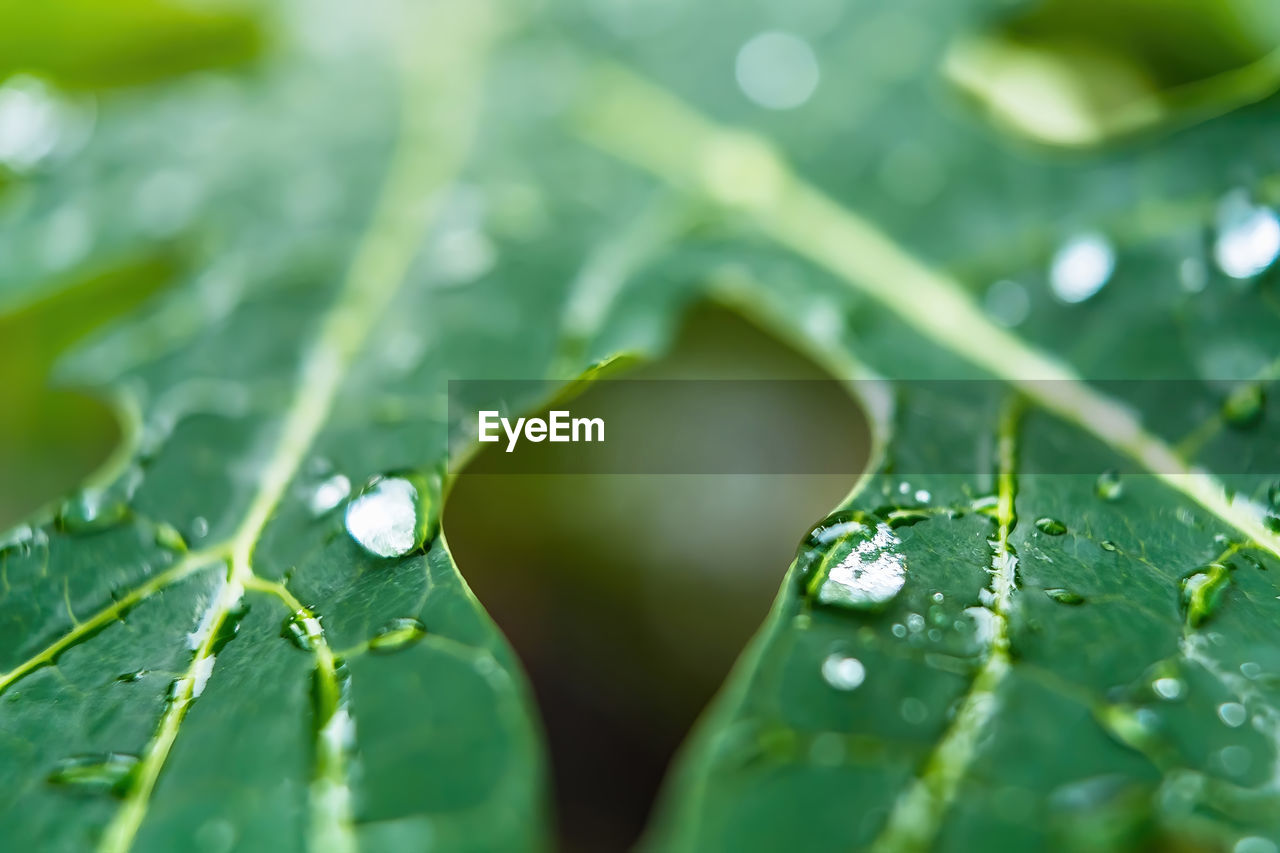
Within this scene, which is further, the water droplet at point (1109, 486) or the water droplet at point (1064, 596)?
the water droplet at point (1109, 486)

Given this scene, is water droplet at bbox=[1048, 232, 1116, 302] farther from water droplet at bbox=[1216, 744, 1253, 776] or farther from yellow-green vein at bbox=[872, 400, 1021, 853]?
water droplet at bbox=[1216, 744, 1253, 776]

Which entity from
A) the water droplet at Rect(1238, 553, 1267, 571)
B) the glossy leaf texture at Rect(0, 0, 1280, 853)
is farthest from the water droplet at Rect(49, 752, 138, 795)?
the water droplet at Rect(1238, 553, 1267, 571)

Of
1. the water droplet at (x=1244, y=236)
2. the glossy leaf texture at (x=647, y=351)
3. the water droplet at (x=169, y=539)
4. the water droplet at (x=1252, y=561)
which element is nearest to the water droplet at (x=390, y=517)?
the glossy leaf texture at (x=647, y=351)

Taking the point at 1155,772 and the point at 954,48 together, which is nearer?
the point at 1155,772

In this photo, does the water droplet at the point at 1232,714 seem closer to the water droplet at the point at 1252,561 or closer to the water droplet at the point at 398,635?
the water droplet at the point at 1252,561

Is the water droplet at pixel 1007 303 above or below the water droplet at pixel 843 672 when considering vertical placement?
above

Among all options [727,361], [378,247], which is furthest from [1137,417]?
[378,247]

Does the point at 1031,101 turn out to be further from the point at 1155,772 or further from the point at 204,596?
the point at 204,596

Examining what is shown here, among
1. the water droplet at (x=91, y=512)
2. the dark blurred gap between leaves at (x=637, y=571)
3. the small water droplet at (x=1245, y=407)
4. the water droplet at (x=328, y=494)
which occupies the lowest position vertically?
the dark blurred gap between leaves at (x=637, y=571)
